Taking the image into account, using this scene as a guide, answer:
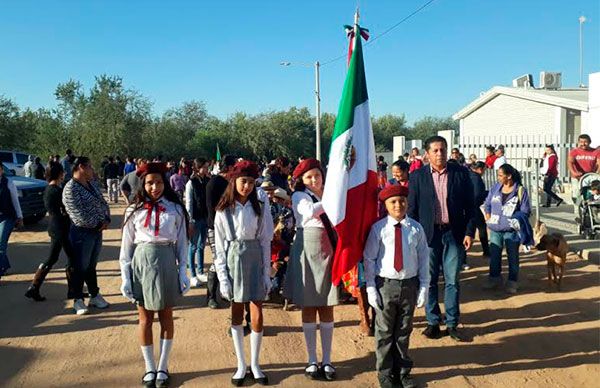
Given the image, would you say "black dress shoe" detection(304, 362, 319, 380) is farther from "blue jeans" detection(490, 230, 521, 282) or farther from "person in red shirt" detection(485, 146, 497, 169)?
"person in red shirt" detection(485, 146, 497, 169)

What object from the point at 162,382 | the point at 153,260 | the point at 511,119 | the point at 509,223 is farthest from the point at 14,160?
the point at 511,119

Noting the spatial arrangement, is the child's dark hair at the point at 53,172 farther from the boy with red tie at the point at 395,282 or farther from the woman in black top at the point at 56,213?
the boy with red tie at the point at 395,282

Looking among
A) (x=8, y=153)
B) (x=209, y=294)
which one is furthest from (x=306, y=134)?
(x=209, y=294)

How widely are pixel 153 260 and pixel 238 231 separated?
2.50ft

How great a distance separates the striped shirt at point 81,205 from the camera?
6297mm

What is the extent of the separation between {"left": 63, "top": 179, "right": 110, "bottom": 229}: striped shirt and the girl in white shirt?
2679mm

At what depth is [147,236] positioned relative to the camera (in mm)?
4340

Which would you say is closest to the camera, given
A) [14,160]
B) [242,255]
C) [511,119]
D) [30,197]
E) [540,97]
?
[242,255]

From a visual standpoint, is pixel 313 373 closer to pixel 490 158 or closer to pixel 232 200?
pixel 232 200

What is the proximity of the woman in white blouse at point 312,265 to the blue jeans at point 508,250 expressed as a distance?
374cm

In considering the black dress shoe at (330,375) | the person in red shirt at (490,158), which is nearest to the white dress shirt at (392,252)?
the black dress shoe at (330,375)

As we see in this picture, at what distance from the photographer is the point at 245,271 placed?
4.37m

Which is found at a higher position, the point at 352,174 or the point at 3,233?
the point at 352,174

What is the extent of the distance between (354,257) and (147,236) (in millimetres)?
1793
